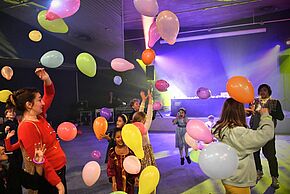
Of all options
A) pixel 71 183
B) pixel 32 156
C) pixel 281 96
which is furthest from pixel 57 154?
pixel 281 96

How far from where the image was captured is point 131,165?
2158 mm

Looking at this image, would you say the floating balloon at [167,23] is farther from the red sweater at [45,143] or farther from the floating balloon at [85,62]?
the red sweater at [45,143]

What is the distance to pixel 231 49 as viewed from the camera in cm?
997

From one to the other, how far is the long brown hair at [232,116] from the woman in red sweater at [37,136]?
111 cm

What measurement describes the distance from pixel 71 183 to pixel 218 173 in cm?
248

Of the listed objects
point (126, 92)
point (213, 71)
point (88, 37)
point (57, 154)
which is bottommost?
point (57, 154)

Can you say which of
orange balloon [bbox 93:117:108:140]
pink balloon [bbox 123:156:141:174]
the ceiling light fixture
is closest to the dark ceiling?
the ceiling light fixture

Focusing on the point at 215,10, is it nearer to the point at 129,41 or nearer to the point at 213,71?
the point at 213,71

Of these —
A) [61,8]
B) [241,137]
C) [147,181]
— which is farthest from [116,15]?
[241,137]

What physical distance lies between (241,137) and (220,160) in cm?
22

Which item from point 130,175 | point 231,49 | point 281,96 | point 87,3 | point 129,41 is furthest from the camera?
point 129,41

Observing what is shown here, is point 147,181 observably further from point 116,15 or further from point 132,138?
point 116,15

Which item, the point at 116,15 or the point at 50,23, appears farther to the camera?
the point at 116,15

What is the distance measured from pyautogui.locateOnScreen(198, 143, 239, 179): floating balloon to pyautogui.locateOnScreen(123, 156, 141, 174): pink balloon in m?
0.67
